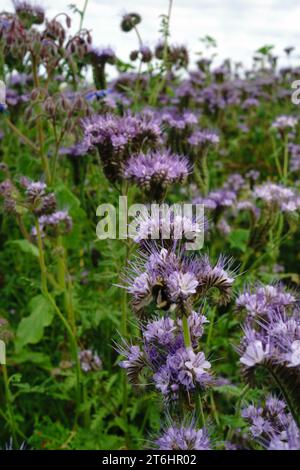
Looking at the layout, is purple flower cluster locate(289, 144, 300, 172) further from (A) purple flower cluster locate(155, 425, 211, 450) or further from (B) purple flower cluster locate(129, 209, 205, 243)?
(A) purple flower cluster locate(155, 425, 211, 450)

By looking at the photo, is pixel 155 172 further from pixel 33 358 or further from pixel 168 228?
pixel 33 358

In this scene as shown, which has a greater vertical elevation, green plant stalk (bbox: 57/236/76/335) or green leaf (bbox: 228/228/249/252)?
green leaf (bbox: 228/228/249/252)

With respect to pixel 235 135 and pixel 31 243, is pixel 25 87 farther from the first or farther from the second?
pixel 235 135

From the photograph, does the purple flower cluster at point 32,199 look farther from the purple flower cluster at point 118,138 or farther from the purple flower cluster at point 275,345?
the purple flower cluster at point 275,345

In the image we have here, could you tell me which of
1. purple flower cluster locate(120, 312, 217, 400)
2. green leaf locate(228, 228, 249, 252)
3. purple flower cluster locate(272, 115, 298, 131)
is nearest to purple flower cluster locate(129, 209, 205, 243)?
purple flower cluster locate(120, 312, 217, 400)

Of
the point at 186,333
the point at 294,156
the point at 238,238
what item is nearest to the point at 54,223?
the point at 238,238

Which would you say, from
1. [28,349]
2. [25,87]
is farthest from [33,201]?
[25,87]
